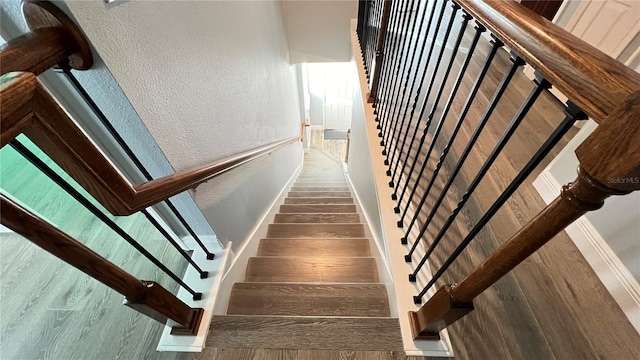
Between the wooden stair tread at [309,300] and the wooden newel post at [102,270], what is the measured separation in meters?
0.34

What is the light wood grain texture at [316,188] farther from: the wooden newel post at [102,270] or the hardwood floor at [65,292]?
the wooden newel post at [102,270]

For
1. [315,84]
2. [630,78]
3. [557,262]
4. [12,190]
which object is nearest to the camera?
[630,78]

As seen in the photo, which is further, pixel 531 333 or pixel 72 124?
pixel 531 333

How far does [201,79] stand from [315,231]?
1.55m

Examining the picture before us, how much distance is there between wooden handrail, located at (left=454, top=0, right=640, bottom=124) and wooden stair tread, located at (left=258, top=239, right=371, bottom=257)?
5.59 feet

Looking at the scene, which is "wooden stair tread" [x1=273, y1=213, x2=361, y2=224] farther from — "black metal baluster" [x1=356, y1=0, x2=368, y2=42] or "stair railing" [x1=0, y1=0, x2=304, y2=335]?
"black metal baluster" [x1=356, y1=0, x2=368, y2=42]

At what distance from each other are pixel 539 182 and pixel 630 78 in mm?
1678

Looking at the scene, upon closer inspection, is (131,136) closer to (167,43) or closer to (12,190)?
(167,43)

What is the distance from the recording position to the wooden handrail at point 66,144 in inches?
17.9

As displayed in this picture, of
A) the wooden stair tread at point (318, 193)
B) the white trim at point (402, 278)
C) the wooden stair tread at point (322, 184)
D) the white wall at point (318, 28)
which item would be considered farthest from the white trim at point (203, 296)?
the white wall at point (318, 28)

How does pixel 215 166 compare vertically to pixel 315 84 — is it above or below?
Answer: above

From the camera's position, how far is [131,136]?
0.89m

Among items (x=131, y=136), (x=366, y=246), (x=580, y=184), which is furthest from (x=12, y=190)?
(x=580, y=184)

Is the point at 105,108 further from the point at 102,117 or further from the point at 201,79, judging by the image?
Result: the point at 201,79
